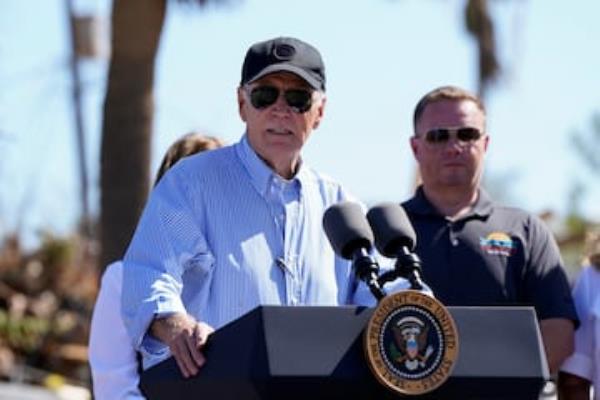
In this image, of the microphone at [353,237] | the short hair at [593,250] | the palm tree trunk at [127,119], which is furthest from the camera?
the palm tree trunk at [127,119]

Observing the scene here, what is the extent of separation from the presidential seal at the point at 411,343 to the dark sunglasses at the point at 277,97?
35.4 inches

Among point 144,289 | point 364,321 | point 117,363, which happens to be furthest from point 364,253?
point 117,363

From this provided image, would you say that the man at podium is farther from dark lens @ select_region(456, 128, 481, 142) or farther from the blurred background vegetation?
the blurred background vegetation

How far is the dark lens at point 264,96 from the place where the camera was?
178 inches

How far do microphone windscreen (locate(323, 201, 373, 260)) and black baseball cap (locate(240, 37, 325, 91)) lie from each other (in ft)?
1.58

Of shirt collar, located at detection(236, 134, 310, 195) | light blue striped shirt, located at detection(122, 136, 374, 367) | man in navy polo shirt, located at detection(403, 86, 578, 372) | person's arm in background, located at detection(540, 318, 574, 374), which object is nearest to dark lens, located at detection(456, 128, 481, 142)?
man in navy polo shirt, located at detection(403, 86, 578, 372)

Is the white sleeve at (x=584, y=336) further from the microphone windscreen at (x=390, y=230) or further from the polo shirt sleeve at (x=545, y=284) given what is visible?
the microphone windscreen at (x=390, y=230)

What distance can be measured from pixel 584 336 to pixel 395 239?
264 centimetres

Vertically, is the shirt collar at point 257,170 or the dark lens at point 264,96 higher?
the dark lens at point 264,96

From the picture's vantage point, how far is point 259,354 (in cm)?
376

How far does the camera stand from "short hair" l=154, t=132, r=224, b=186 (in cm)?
629

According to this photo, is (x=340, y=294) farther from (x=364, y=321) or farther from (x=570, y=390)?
(x=570, y=390)

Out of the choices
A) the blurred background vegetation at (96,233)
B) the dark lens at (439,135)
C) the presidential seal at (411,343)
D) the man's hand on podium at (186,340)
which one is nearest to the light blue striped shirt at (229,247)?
the man's hand on podium at (186,340)

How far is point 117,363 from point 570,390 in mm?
1953
